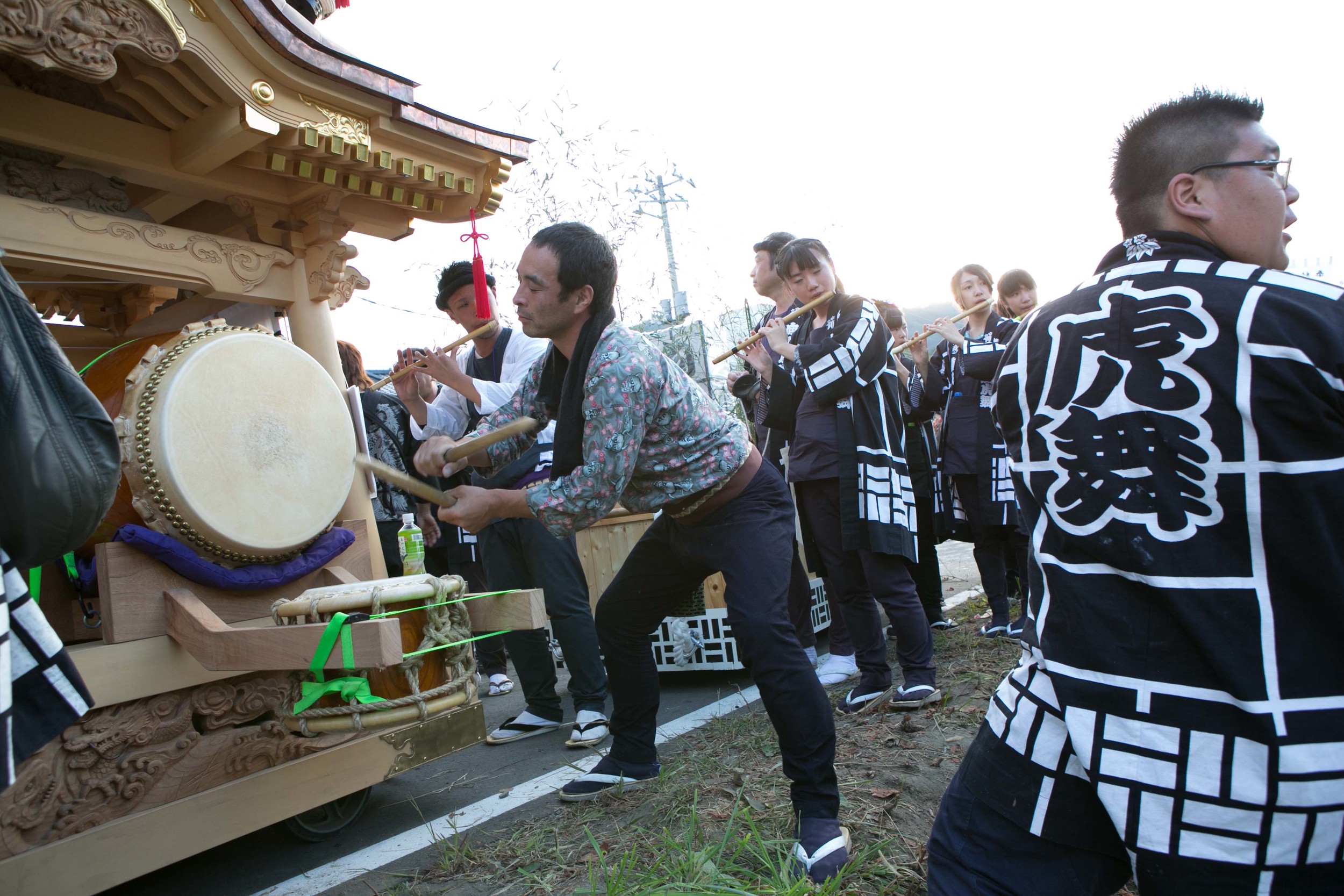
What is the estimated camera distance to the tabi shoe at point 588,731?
3035 mm

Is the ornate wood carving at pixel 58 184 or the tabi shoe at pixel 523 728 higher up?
the ornate wood carving at pixel 58 184

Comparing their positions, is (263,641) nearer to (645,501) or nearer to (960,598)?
(645,501)

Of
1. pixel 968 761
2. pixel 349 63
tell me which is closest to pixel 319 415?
pixel 349 63

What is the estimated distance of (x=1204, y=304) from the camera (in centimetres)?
111

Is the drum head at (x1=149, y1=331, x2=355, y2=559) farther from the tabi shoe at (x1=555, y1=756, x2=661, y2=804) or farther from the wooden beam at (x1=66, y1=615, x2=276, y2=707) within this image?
the tabi shoe at (x1=555, y1=756, x2=661, y2=804)

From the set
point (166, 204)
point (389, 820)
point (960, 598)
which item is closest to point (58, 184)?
point (166, 204)

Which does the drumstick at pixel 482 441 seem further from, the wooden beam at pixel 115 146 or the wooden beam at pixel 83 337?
the wooden beam at pixel 83 337

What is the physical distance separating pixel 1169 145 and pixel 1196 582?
0.67 metres

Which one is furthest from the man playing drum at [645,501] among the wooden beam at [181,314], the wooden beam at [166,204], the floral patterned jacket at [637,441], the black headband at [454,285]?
the wooden beam at [166,204]

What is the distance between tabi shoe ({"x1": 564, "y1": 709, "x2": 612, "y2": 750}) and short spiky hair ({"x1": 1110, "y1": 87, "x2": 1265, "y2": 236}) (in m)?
2.41

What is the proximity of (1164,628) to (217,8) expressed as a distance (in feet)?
9.16

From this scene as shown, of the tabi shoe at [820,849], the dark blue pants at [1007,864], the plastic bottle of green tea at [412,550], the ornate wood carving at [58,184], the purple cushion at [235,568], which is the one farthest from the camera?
the plastic bottle of green tea at [412,550]

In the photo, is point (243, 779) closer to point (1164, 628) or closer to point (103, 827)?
point (103, 827)

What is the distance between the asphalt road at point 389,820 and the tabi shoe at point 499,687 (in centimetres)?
59
